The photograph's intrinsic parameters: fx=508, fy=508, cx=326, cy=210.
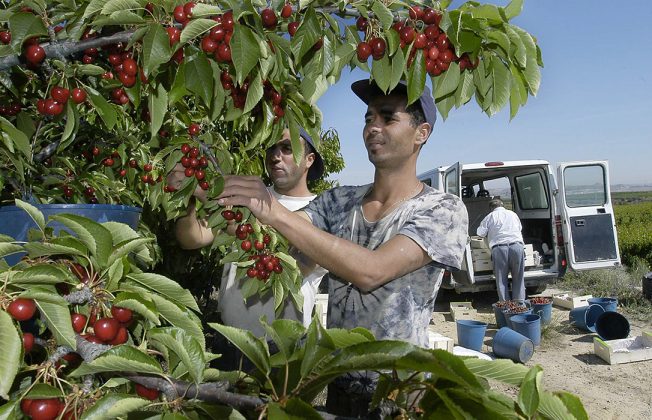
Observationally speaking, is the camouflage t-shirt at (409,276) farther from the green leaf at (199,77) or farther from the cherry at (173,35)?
the cherry at (173,35)

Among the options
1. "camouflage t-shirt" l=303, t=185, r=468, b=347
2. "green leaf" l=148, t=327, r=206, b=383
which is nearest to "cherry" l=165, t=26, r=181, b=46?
"green leaf" l=148, t=327, r=206, b=383

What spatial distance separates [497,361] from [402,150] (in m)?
1.43

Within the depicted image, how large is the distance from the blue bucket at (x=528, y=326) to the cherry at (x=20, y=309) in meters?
6.21

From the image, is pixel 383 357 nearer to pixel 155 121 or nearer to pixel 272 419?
pixel 272 419

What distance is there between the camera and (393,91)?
2086mm

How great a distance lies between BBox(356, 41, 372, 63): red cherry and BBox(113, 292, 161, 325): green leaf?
893mm

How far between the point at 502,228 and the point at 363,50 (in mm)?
6902

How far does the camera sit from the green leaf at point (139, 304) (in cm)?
85

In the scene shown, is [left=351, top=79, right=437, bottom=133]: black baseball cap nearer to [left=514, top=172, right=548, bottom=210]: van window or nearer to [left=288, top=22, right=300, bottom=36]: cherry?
[left=288, top=22, right=300, bottom=36]: cherry

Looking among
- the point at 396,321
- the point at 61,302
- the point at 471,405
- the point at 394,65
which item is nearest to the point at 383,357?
the point at 471,405

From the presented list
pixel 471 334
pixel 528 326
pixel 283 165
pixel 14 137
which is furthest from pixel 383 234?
pixel 528 326

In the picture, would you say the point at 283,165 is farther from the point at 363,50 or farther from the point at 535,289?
the point at 535,289

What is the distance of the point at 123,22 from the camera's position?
1138 mm

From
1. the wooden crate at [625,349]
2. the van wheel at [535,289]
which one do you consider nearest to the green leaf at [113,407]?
the wooden crate at [625,349]
